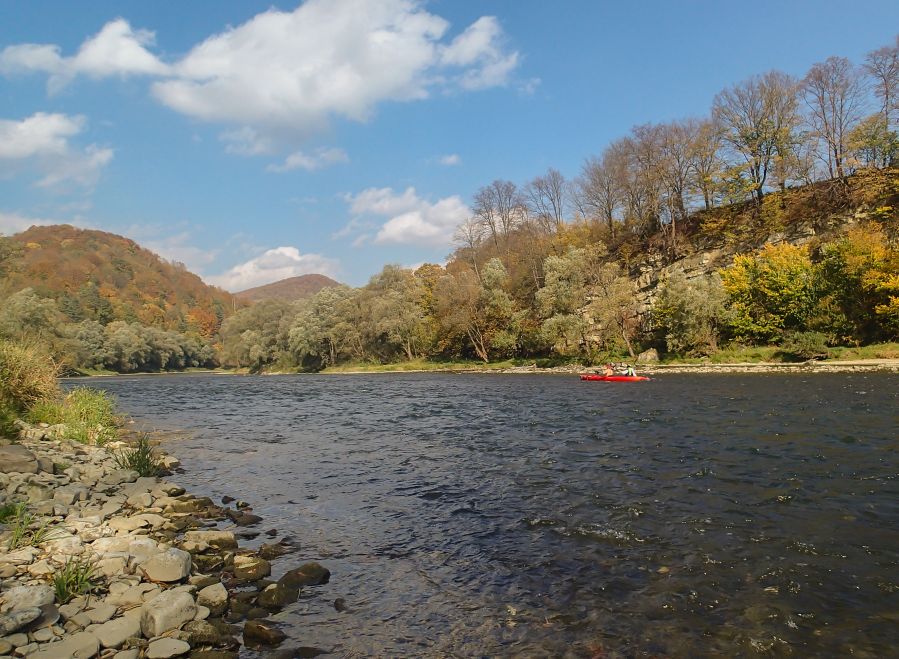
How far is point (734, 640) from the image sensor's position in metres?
6.14

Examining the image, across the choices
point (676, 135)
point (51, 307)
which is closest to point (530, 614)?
point (676, 135)

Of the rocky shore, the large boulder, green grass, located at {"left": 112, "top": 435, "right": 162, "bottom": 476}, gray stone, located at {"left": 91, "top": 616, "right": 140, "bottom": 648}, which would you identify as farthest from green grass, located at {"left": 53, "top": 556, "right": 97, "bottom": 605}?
green grass, located at {"left": 112, "top": 435, "right": 162, "bottom": 476}

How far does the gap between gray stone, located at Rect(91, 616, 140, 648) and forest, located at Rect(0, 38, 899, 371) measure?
111 ft

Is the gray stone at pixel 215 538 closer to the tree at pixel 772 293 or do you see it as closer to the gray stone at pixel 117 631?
the gray stone at pixel 117 631

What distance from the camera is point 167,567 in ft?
24.7

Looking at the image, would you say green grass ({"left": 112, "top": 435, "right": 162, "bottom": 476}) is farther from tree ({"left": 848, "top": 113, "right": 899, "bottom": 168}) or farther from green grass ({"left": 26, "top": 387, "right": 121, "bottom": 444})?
tree ({"left": 848, "top": 113, "right": 899, "bottom": 168})

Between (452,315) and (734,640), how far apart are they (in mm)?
58888

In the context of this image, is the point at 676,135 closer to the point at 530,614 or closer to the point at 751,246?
the point at 751,246

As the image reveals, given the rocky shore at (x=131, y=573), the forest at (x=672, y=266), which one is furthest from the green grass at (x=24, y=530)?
the forest at (x=672, y=266)

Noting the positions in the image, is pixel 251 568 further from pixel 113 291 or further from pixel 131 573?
pixel 113 291

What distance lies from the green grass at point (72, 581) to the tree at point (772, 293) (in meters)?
47.8

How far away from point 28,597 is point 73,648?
118 centimetres

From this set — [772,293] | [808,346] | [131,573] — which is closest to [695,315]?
[772,293]

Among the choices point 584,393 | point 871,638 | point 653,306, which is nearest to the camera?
point 871,638
